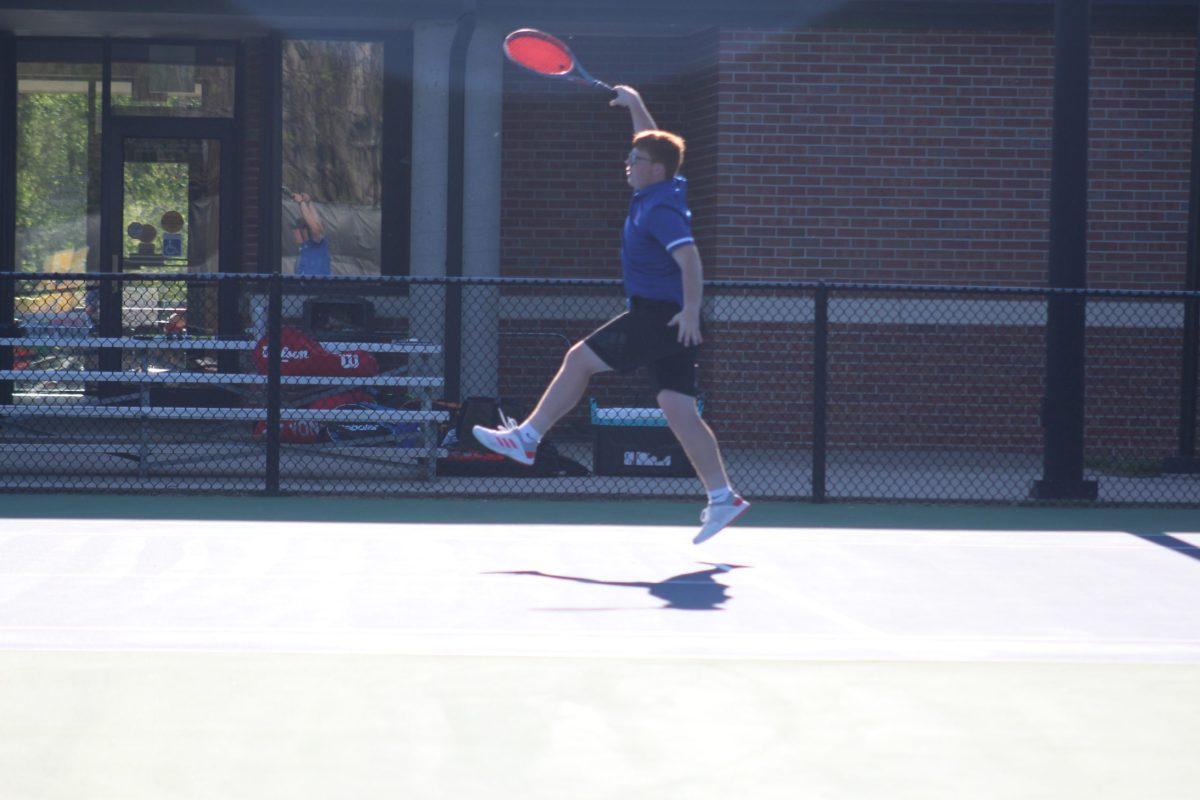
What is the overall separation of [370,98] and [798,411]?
499cm

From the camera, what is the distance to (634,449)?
1255 cm

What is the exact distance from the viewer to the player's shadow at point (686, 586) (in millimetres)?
7398

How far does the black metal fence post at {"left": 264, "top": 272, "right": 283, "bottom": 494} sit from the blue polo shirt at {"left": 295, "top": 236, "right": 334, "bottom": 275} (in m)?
3.95

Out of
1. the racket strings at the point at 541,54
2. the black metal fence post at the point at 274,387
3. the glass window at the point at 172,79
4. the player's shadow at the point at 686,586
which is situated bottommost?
the player's shadow at the point at 686,586

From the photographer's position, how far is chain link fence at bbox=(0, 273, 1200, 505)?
1225 cm

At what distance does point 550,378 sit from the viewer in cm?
1586

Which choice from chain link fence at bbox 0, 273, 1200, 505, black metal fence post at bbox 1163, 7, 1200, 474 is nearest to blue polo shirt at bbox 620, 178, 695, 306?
chain link fence at bbox 0, 273, 1200, 505

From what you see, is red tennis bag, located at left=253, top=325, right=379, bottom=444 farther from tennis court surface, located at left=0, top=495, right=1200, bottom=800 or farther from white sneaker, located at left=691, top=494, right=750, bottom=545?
white sneaker, located at left=691, top=494, right=750, bottom=545

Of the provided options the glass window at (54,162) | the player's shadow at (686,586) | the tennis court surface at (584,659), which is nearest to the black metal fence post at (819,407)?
the tennis court surface at (584,659)

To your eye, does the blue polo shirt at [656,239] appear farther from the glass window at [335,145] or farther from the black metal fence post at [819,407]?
the glass window at [335,145]

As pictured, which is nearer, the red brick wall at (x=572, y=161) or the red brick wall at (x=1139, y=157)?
the red brick wall at (x=1139, y=157)

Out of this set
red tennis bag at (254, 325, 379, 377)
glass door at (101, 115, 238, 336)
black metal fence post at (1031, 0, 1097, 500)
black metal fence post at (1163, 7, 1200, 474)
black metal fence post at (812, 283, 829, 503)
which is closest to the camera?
black metal fence post at (812, 283, 829, 503)

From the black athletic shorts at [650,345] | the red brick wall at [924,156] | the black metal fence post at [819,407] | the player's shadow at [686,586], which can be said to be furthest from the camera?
the red brick wall at [924,156]

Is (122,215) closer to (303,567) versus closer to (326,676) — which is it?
(303,567)
